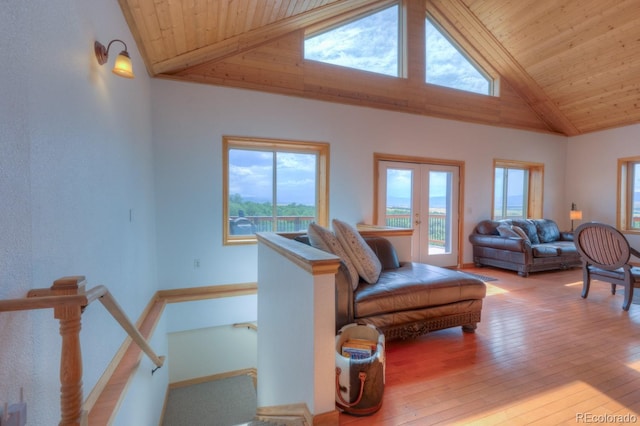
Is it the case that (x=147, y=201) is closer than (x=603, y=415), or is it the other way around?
(x=603, y=415)

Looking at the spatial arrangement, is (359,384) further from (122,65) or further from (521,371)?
(122,65)

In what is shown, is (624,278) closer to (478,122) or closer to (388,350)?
(388,350)

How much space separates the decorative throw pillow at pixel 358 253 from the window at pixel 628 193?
650cm

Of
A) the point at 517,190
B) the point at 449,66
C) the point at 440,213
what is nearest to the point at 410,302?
the point at 440,213

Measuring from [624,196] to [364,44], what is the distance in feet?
19.8

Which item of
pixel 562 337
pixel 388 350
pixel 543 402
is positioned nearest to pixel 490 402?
pixel 543 402

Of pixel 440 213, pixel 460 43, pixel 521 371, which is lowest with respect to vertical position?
pixel 521 371

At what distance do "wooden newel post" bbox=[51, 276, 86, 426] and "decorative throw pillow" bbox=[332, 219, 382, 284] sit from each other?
185 cm

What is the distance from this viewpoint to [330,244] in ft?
8.09

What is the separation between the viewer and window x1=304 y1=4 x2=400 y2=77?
4664 millimetres

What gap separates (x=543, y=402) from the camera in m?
1.76

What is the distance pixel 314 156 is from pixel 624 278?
13.3ft

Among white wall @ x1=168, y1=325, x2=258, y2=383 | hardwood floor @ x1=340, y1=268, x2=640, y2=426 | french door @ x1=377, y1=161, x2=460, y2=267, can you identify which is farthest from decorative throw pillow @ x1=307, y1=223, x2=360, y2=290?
french door @ x1=377, y1=161, x2=460, y2=267

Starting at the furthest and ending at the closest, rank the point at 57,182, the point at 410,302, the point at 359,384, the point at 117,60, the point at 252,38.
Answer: the point at 252,38, the point at 410,302, the point at 117,60, the point at 359,384, the point at 57,182
